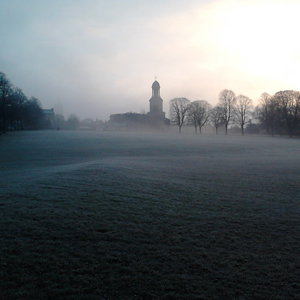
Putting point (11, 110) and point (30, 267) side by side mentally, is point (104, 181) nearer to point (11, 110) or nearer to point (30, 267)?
point (30, 267)

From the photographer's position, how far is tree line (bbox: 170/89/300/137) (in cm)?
7538

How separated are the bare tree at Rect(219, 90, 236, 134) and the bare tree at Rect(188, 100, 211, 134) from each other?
23.0ft

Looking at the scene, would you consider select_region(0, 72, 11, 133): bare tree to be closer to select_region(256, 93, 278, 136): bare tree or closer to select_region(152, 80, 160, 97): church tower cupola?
select_region(256, 93, 278, 136): bare tree

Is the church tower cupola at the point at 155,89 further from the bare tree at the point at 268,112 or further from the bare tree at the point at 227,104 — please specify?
the bare tree at the point at 268,112

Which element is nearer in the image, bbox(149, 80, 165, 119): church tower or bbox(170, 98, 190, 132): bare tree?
bbox(170, 98, 190, 132): bare tree

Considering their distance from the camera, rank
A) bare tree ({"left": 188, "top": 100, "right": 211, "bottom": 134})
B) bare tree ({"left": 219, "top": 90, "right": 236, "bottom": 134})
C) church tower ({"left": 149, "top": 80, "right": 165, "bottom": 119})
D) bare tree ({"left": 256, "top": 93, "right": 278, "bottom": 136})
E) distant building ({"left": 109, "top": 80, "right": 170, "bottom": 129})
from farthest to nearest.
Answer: church tower ({"left": 149, "top": 80, "right": 165, "bottom": 119})
distant building ({"left": 109, "top": 80, "right": 170, "bottom": 129})
bare tree ({"left": 188, "top": 100, "right": 211, "bottom": 134})
bare tree ({"left": 219, "top": 90, "right": 236, "bottom": 134})
bare tree ({"left": 256, "top": 93, "right": 278, "bottom": 136})

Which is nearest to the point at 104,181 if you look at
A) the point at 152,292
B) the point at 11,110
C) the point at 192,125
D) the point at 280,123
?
the point at 152,292

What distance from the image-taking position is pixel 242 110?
281 ft

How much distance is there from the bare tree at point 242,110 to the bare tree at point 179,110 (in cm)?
1691

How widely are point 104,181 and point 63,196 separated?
9.89 feet

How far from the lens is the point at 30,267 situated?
530cm

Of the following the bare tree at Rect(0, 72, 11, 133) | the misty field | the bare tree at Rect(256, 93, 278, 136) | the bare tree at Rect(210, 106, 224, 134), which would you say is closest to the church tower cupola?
the bare tree at Rect(210, 106, 224, 134)

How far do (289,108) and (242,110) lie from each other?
13779mm

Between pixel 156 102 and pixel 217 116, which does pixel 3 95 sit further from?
pixel 156 102
